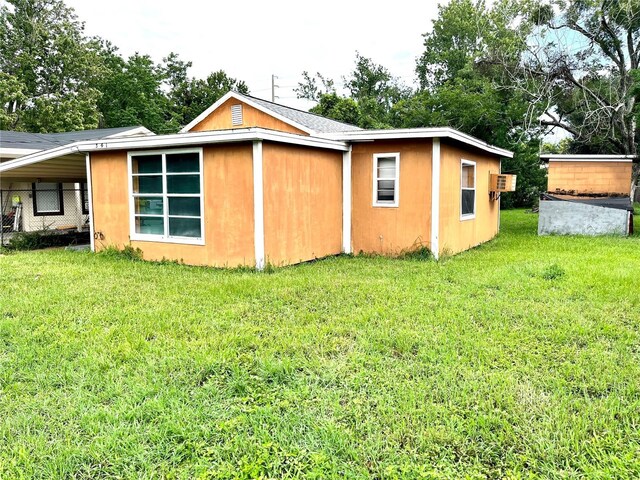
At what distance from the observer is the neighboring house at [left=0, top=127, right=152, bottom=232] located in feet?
38.8

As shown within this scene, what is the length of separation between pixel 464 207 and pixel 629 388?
22.5ft

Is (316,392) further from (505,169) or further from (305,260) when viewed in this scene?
(505,169)

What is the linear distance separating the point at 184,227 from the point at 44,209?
8.13 m

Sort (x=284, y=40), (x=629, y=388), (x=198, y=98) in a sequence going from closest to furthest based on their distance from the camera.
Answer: (x=629, y=388)
(x=284, y=40)
(x=198, y=98)

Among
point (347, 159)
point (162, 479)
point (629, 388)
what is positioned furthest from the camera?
point (347, 159)

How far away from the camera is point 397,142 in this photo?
8.30m

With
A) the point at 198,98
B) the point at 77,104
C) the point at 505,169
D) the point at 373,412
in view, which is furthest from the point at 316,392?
the point at 198,98

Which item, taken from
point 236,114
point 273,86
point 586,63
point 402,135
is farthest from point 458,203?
→ point 273,86

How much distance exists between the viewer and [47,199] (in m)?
13.5

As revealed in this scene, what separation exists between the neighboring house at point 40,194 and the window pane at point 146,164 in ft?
13.7

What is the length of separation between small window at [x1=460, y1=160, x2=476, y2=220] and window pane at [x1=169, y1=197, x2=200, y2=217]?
17.0 ft

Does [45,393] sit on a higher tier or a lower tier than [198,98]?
lower

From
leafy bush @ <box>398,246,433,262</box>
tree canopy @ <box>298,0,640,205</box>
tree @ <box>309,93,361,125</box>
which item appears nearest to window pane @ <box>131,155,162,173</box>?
leafy bush @ <box>398,246,433,262</box>

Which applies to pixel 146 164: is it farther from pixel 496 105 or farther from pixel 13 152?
pixel 496 105
